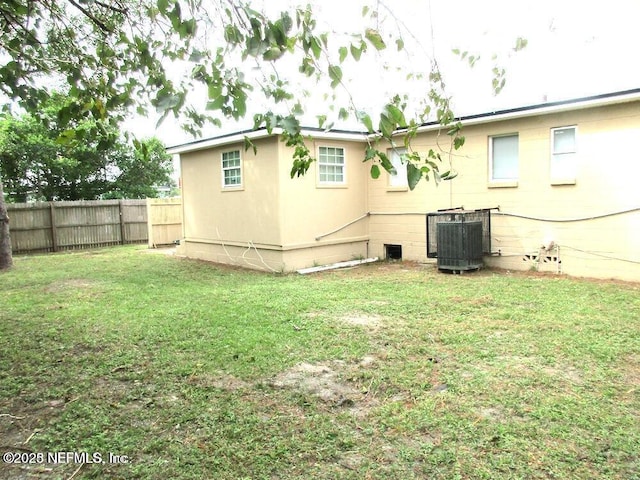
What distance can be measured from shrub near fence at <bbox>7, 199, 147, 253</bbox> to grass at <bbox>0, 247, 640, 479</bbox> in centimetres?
979

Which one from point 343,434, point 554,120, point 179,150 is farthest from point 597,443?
point 179,150

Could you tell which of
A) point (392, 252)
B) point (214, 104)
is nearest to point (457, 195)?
point (392, 252)

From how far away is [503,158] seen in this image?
10.2 m

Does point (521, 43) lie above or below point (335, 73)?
Result: above

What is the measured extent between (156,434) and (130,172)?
20069 millimetres

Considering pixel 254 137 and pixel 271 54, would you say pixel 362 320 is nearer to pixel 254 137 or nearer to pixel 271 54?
pixel 271 54

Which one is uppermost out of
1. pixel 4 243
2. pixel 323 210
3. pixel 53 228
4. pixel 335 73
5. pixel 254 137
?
pixel 254 137

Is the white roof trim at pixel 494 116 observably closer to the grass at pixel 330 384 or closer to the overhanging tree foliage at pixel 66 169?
the grass at pixel 330 384

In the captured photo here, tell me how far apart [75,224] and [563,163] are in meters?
15.6

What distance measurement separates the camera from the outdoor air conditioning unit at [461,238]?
9617 millimetres

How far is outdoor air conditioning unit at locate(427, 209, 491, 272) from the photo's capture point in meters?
9.62

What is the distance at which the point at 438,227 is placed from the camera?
9875 mm

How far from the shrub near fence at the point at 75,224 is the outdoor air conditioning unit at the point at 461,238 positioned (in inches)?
507

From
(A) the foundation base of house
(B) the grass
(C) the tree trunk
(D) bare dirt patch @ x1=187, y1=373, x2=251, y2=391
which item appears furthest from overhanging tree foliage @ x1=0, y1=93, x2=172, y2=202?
(D) bare dirt patch @ x1=187, y1=373, x2=251, y2=391
